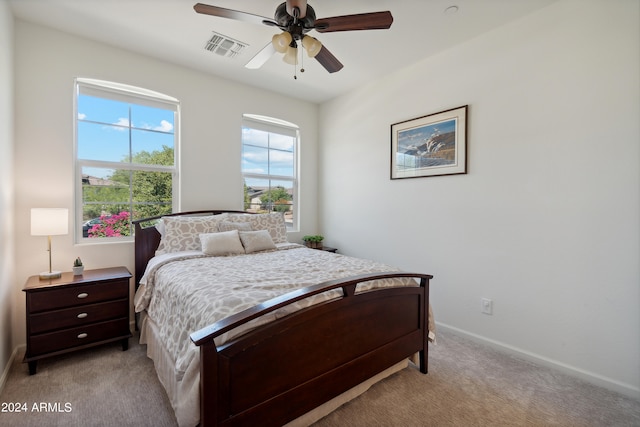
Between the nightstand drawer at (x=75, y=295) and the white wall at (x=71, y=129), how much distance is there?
21.0 inches

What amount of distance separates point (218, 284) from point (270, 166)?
251 centimetres

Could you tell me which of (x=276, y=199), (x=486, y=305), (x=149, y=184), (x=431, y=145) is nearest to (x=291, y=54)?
(x=431, y=145)

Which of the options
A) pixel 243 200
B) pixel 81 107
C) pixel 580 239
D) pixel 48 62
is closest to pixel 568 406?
pixel 580 239

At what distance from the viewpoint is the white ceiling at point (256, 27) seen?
7.07 ft

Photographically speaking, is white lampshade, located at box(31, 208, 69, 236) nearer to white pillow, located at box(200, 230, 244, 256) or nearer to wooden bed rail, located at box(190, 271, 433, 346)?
white pillow, located at box(200, 230, 244, 256)

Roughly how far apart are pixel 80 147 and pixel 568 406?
4.33 m

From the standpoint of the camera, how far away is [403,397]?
182 cm

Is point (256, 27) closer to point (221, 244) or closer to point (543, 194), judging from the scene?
point (221, 244)

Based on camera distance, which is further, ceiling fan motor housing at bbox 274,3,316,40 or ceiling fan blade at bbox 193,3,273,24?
ceiling fan motor housing at bbox 274,3,316,40

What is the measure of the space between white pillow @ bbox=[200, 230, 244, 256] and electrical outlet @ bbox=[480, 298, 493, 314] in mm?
2305

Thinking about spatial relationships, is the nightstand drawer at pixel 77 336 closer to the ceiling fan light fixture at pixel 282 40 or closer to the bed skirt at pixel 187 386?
the bed skirt at pixel 187 386

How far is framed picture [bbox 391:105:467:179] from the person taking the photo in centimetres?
271

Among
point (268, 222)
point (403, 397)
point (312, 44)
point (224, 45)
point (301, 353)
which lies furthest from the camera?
point (268, 222)

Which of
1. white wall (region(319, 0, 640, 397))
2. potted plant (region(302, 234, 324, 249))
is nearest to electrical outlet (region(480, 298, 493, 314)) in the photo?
white wall (region(319, 0, 640, 397))
